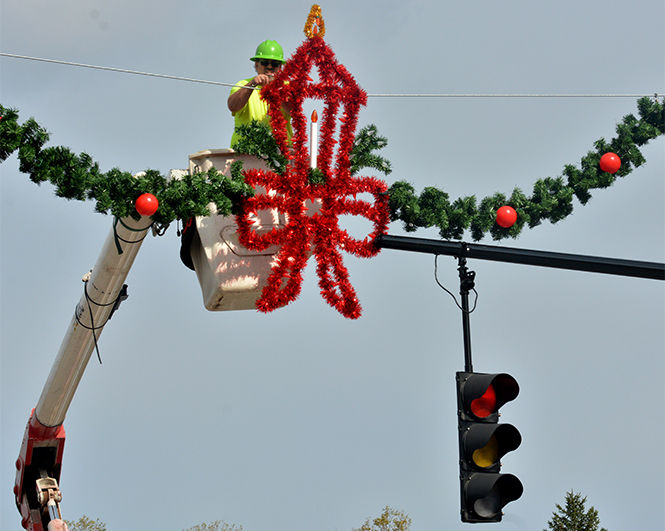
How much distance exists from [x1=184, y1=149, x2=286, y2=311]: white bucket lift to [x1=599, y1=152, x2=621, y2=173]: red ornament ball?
3.31 meters

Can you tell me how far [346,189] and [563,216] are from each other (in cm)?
236

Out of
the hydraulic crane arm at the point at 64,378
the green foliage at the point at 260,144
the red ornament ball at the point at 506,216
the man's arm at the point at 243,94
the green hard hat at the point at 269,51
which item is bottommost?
the hydraulic crane arm at the point at 64,378

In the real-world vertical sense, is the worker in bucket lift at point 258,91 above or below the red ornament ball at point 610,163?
above

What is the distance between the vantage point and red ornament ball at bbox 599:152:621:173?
12.8 meters

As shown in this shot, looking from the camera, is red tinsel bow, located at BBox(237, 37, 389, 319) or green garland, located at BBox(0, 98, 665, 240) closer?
green garland, located at BBox(0, 98, 665, 240)

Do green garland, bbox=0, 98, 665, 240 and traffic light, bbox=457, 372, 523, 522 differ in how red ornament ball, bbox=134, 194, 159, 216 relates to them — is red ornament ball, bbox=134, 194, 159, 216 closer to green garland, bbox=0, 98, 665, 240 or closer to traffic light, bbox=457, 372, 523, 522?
green garland, bbox=0, 98, 665, 240

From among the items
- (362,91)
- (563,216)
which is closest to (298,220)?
(362,91)

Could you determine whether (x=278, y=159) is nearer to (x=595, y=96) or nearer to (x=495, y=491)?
(x=595, y=96)

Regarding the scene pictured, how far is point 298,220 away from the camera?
1171cm

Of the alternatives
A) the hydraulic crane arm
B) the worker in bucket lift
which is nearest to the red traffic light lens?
the worker in bucket lift

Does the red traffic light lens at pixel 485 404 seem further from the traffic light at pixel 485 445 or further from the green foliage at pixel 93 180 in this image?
the green foliage at pixel 93 180

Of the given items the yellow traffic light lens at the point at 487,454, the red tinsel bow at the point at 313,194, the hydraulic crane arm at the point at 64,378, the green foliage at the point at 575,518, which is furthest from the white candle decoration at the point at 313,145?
the green foliage at the point at 575,518

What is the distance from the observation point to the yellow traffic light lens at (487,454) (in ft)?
29.9

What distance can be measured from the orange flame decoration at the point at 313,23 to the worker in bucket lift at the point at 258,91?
59cm
